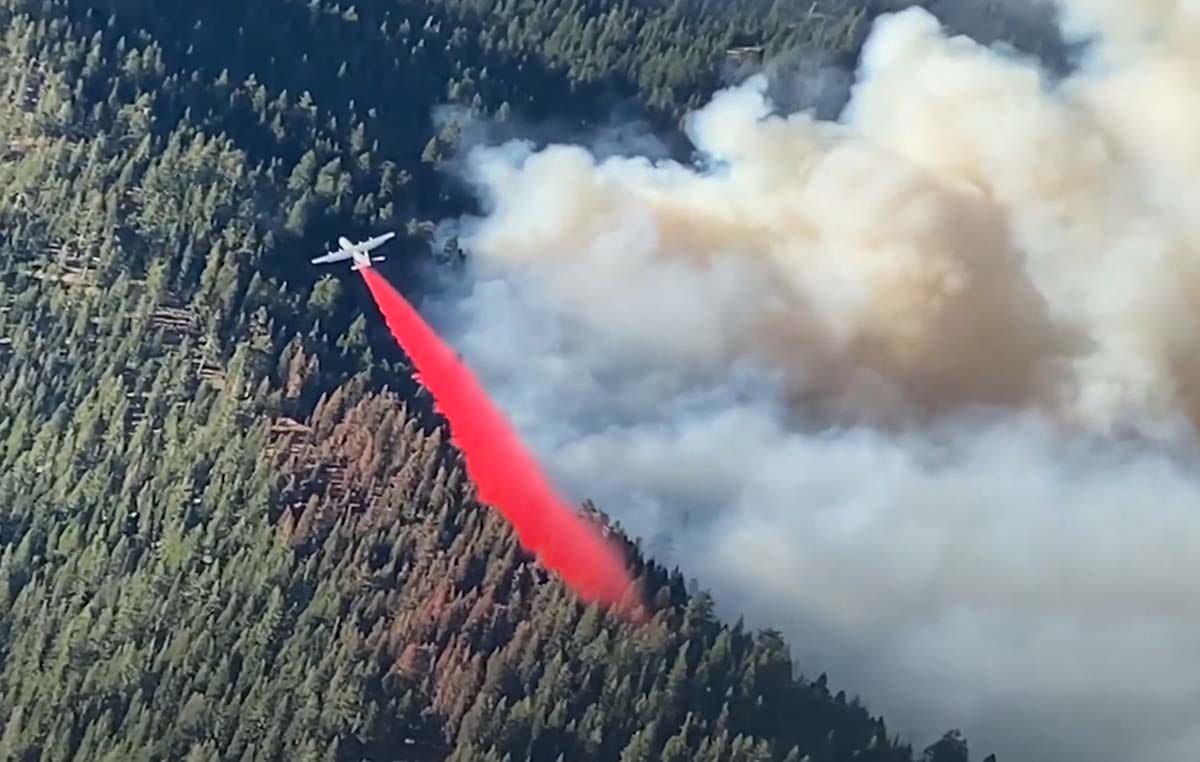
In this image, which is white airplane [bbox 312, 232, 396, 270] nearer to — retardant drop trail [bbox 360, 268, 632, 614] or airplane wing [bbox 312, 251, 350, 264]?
airplane wing [bbox 312, 251, 350, 264]

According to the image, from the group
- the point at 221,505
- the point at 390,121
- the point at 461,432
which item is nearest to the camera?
the point at 221,505

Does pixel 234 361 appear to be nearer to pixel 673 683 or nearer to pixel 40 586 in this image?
pixel 40 586

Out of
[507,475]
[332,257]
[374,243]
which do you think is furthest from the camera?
[374,243]

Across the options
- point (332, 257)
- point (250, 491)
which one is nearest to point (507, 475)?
point (250, 491)

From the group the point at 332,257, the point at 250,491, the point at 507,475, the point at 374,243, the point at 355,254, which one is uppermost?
the point at 374,243

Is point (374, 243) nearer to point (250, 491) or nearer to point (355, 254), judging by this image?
point (355, 254)

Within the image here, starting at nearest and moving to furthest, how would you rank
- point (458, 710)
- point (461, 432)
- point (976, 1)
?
point (458, 710)
point (461, 432)
point (976, 1)

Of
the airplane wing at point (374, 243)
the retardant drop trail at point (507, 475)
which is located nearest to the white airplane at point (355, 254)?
the airplane wing at point (374, 243)

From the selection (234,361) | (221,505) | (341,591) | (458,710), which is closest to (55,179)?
(234,361)
